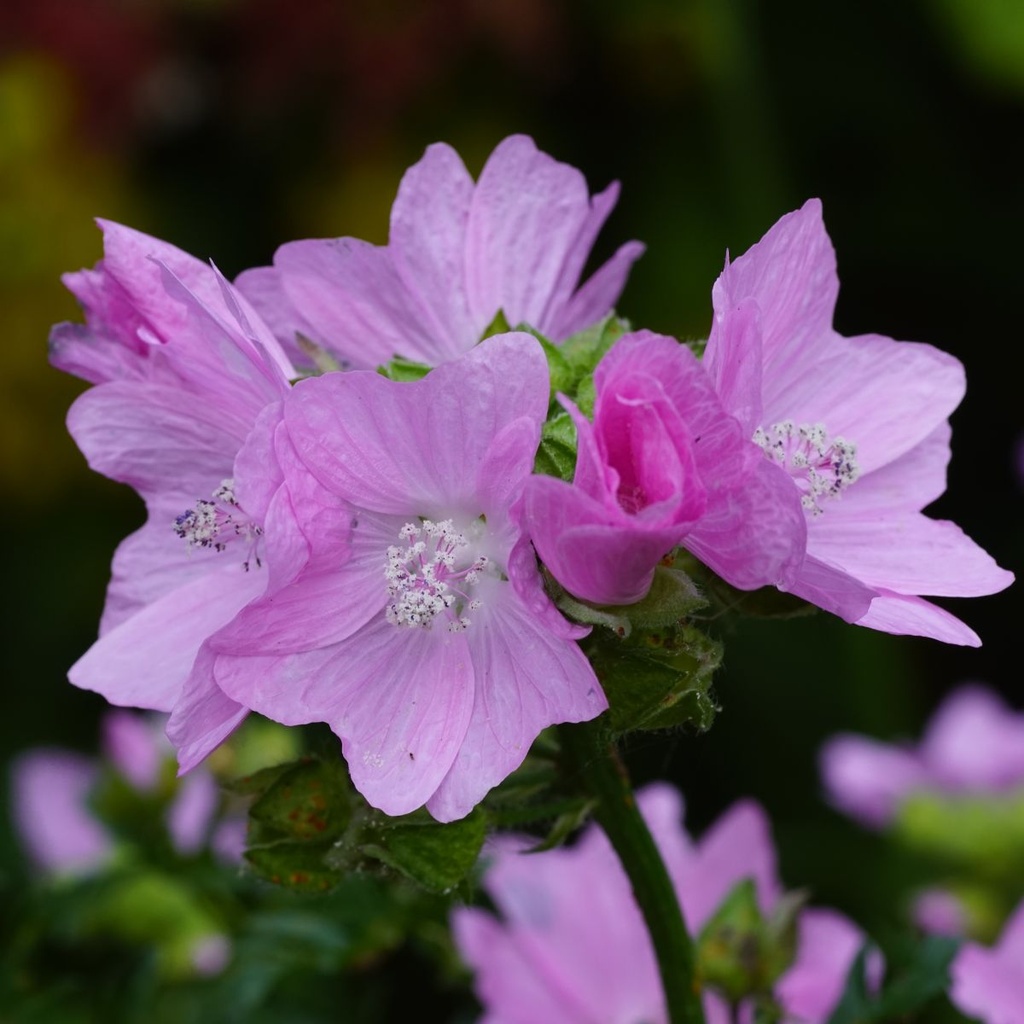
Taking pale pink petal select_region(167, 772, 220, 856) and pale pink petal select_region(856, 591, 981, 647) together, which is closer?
pale pink petal select_region(856, 591, 981, 647)

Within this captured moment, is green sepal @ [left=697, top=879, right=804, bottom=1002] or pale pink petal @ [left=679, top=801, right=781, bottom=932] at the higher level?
green sepal @ [left=697, top=879, right=804, bottom=1002]

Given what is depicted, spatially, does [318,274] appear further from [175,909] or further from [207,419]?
[175,909]

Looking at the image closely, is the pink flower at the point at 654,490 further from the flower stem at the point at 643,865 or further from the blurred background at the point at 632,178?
the blurred background at the point at 632,178

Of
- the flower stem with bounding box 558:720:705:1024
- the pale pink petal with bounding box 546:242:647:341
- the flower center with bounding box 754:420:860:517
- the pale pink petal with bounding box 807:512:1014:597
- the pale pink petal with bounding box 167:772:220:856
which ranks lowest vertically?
the pale pink petal with bounding box 167:772:220:856

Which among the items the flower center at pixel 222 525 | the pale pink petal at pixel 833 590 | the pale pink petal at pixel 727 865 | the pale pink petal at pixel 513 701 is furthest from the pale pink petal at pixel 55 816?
the pale pink petal at pixel 833 590

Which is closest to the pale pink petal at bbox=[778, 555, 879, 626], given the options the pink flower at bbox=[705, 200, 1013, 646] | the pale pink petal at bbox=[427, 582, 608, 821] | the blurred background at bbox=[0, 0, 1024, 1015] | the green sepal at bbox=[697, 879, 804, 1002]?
the pink flower at bbox=[705, 200, 1013, 646]

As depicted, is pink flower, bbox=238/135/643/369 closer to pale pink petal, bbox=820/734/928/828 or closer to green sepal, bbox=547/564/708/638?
green sepal, bbox=547/564/708/638

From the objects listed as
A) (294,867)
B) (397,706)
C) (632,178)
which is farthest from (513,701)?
(632,178)
